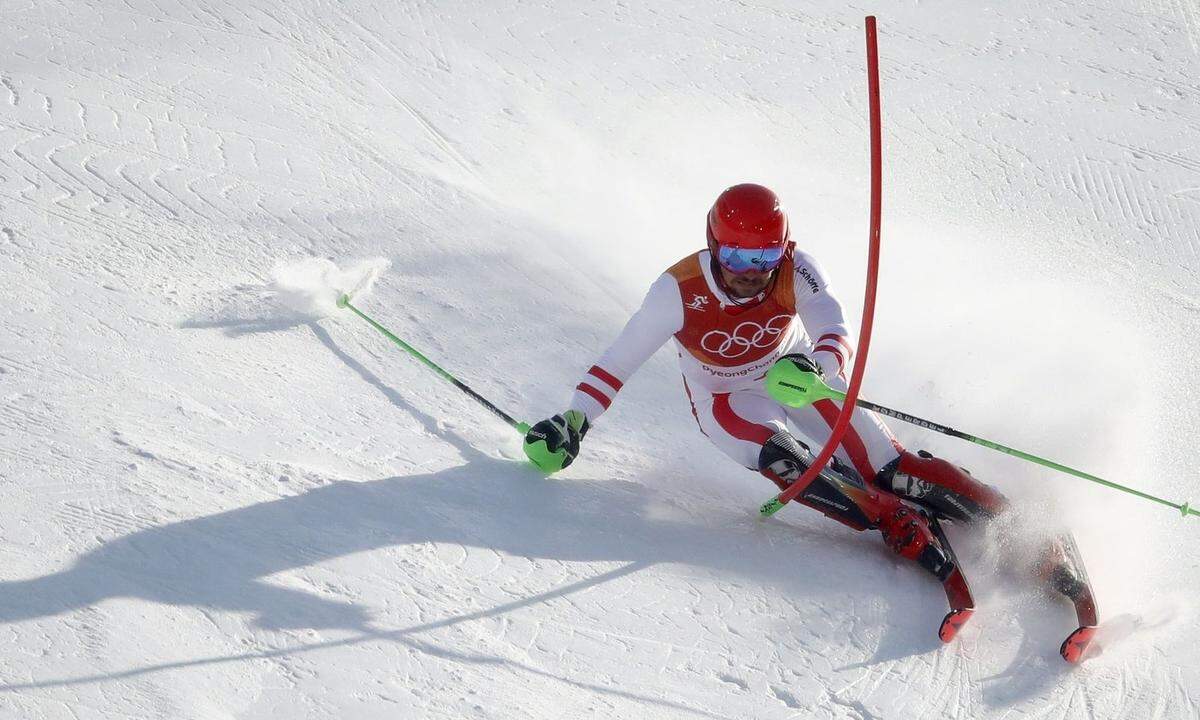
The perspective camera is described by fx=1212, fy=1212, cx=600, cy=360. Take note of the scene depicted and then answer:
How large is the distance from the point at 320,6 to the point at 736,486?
6.04m

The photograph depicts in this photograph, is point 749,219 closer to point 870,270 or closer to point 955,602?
point 870,270

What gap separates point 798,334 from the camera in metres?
4.98

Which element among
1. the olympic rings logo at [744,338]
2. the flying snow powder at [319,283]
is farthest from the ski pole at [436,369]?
the olympic rings logo at [744,338]

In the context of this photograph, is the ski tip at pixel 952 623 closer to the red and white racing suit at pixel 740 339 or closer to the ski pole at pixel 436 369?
the red and white racing suit at pixel 740 339

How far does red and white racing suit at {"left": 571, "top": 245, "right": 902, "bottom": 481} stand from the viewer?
456cm

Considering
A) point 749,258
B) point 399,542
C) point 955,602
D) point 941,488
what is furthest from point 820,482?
point 399,542

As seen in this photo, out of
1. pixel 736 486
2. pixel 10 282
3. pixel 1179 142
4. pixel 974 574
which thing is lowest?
pixel 10 282

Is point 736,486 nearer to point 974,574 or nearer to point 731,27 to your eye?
point 974,574

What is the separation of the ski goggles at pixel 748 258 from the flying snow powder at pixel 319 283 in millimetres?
1969

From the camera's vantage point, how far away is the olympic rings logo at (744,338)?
4.67 m

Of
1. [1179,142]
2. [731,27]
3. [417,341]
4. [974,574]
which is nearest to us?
[974,574]

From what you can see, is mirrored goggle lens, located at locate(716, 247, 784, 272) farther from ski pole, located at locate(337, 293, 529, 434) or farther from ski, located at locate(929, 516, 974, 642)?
ski, located at locate(929, 516, 974, 642)

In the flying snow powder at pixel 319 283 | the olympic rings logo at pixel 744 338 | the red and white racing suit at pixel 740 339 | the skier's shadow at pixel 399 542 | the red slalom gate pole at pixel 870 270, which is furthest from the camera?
the flying snow powder at pixel 319 283

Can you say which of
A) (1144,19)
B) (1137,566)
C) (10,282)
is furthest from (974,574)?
(1144,19)
